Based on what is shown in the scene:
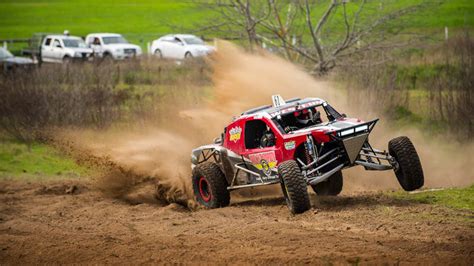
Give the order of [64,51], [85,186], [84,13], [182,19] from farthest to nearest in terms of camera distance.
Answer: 1. [84,13]
2. [182,19]
3. [64,51]
4. [85,186]

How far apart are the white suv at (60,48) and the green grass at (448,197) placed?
3281cm

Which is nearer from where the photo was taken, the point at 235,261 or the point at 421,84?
the point at 235,261

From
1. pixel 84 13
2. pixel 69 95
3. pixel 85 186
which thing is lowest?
pixel 85 186

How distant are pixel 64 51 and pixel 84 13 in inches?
1213

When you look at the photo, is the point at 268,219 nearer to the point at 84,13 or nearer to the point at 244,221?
the point at 244,221

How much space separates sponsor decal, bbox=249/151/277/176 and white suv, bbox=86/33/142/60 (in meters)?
31.1

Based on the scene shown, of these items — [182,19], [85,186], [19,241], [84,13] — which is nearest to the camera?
[19,241]

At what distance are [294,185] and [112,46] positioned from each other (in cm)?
3632

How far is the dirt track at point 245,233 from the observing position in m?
10.6

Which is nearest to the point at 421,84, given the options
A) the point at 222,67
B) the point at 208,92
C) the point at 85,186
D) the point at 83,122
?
the point at 208,92

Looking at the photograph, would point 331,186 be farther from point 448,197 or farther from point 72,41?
point 72,41

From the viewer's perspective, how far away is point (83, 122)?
25625mm

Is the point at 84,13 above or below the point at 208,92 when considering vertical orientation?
above

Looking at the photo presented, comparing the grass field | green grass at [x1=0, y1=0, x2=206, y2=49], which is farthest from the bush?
green grass at [x1=0, y1=0, x2=206, y2=49]
